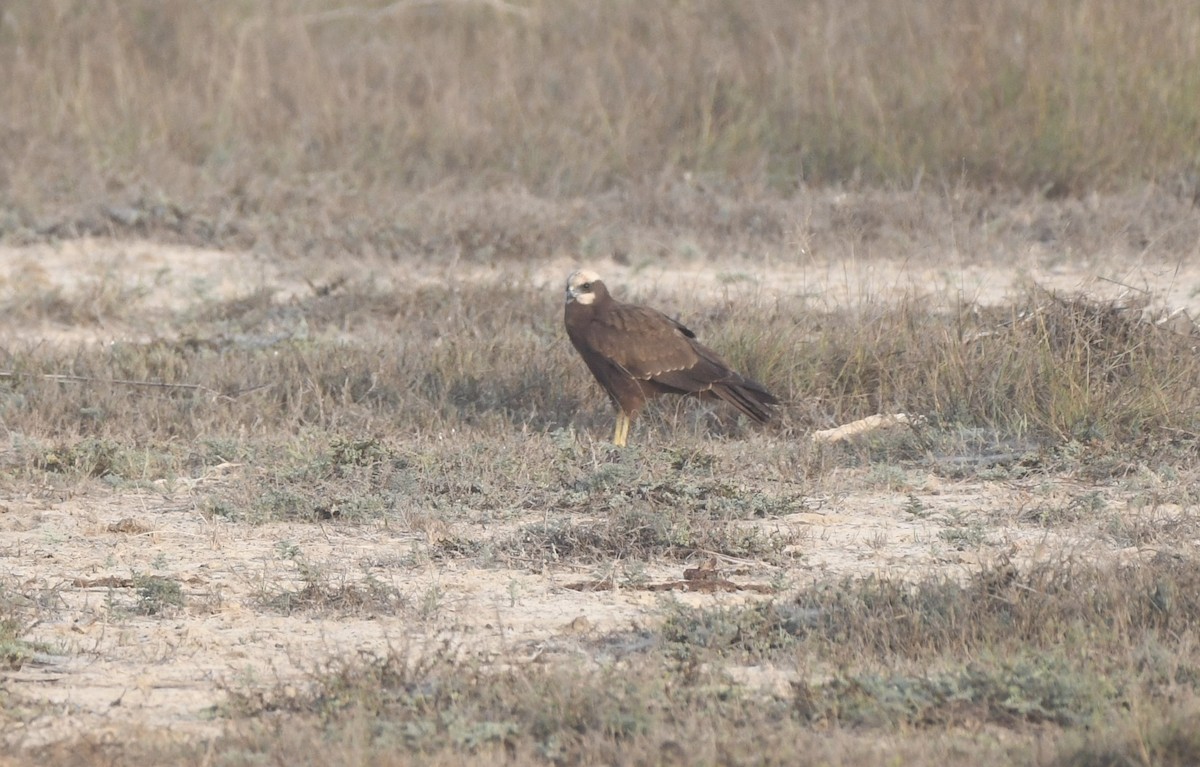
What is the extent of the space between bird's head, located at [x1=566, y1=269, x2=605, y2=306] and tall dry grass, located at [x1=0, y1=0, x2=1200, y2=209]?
12.7ft

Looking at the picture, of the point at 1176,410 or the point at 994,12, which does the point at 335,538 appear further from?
the point at 994,12

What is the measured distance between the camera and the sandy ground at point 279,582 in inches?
167

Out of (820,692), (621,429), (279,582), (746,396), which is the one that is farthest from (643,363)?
(820,692)

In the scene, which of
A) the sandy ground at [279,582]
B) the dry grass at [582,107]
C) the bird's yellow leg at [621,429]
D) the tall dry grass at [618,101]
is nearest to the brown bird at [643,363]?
the bird's yellow leg at [621,429]

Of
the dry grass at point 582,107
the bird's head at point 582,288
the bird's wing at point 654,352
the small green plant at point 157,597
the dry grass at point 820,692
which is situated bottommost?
the dry grass at point 582,107

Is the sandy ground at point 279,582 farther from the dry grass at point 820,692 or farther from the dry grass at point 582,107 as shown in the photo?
the dry grass at point 582,107

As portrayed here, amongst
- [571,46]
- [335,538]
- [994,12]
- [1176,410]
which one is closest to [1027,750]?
[335,538]

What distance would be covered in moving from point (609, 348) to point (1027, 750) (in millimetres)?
3642

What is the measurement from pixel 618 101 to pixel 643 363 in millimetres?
5428

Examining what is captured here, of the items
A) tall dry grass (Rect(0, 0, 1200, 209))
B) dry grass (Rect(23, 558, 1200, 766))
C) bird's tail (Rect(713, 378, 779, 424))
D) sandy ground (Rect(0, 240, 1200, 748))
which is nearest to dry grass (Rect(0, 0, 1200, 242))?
tall dry grass (Rect(0, 0, 1200, 209))

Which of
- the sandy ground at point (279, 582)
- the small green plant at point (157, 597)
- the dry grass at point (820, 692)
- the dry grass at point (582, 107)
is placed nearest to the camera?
the dry grass at point (820, 692)

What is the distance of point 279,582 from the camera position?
16.8 ft

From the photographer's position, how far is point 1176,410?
659 centimetres

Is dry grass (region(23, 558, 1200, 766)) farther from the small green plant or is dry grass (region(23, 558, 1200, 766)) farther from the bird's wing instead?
the bird's wing
